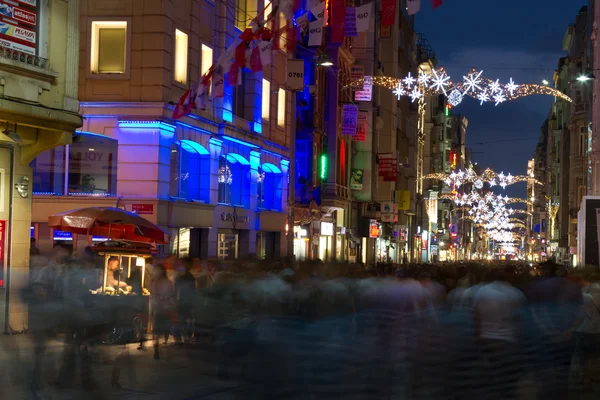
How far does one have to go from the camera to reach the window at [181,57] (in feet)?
96.0

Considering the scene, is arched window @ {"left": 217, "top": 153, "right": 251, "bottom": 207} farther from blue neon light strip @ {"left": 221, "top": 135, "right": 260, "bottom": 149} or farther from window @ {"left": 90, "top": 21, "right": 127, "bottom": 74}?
window @ {"left": 90, "top": 21, "right": 127, "bottom": 74}

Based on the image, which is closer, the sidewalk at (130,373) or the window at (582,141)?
the sidewalk at (130,373)

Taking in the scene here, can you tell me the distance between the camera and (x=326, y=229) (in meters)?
50.6

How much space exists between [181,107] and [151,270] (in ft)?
20.2

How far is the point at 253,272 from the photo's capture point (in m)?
21.0

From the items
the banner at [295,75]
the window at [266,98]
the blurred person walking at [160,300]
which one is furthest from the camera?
the window at [266,98]

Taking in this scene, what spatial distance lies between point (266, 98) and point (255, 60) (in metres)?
18.0

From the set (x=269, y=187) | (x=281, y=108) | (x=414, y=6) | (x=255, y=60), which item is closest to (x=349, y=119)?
(x=281, y=108)

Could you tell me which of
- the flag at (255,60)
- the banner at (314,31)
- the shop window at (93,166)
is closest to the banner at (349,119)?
the shop window at (93,166)

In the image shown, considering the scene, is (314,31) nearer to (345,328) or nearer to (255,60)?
(255,60)

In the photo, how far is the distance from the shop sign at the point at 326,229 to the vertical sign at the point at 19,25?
1336 inches

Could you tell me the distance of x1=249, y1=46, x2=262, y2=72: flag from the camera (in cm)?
2056

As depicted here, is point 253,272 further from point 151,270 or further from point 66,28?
point 66,28

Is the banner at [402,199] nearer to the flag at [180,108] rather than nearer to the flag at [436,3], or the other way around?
the flag at [180,108]
